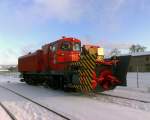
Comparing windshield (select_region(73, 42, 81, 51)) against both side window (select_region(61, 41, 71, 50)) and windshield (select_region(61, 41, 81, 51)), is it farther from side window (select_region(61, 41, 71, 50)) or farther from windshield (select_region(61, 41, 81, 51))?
side window (select_region(61, 41, 71, 50))

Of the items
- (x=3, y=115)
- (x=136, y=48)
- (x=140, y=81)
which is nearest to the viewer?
(x=3, y=115)

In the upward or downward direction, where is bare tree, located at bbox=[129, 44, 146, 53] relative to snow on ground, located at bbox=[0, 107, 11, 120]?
upward

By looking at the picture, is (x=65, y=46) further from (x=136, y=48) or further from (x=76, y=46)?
(x=136, y=48)

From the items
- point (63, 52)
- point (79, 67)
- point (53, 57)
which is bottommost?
point (79, 67)

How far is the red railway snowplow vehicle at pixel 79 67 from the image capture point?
15.2 m

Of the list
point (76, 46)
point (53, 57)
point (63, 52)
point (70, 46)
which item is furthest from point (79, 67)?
point (53, 57)

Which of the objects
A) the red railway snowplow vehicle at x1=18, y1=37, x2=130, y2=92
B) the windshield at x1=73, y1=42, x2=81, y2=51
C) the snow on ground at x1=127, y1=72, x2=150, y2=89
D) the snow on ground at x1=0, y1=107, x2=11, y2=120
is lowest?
the snow on ground at x1=0, y1=107, x2=11, y2=120

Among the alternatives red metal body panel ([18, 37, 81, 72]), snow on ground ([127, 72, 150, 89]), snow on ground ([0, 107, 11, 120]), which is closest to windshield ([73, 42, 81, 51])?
red metal body panel ([18, 37, 81, 72])

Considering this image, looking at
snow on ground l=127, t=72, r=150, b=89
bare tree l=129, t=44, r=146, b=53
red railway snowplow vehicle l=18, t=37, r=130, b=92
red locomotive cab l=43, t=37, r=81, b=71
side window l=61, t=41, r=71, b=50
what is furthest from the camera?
bare tree l=129, t=44, r=146, b=53

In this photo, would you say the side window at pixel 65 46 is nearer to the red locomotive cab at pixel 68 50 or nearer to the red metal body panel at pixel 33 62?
the red locomotive cab at pixel 68 50

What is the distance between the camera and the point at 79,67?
1552cm

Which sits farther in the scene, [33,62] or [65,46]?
[33,62]

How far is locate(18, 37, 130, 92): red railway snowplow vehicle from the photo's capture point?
15188 mm

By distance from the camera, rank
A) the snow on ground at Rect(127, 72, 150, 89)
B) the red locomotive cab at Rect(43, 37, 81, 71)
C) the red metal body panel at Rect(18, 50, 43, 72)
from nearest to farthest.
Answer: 1. the red locomotive cab at Rect(43, 37, 81, 71)
2. the snow on ground at Rect(127, 72, 150, 89)
3. the red metal body panel at Rect(18, 50, 43, 72)
